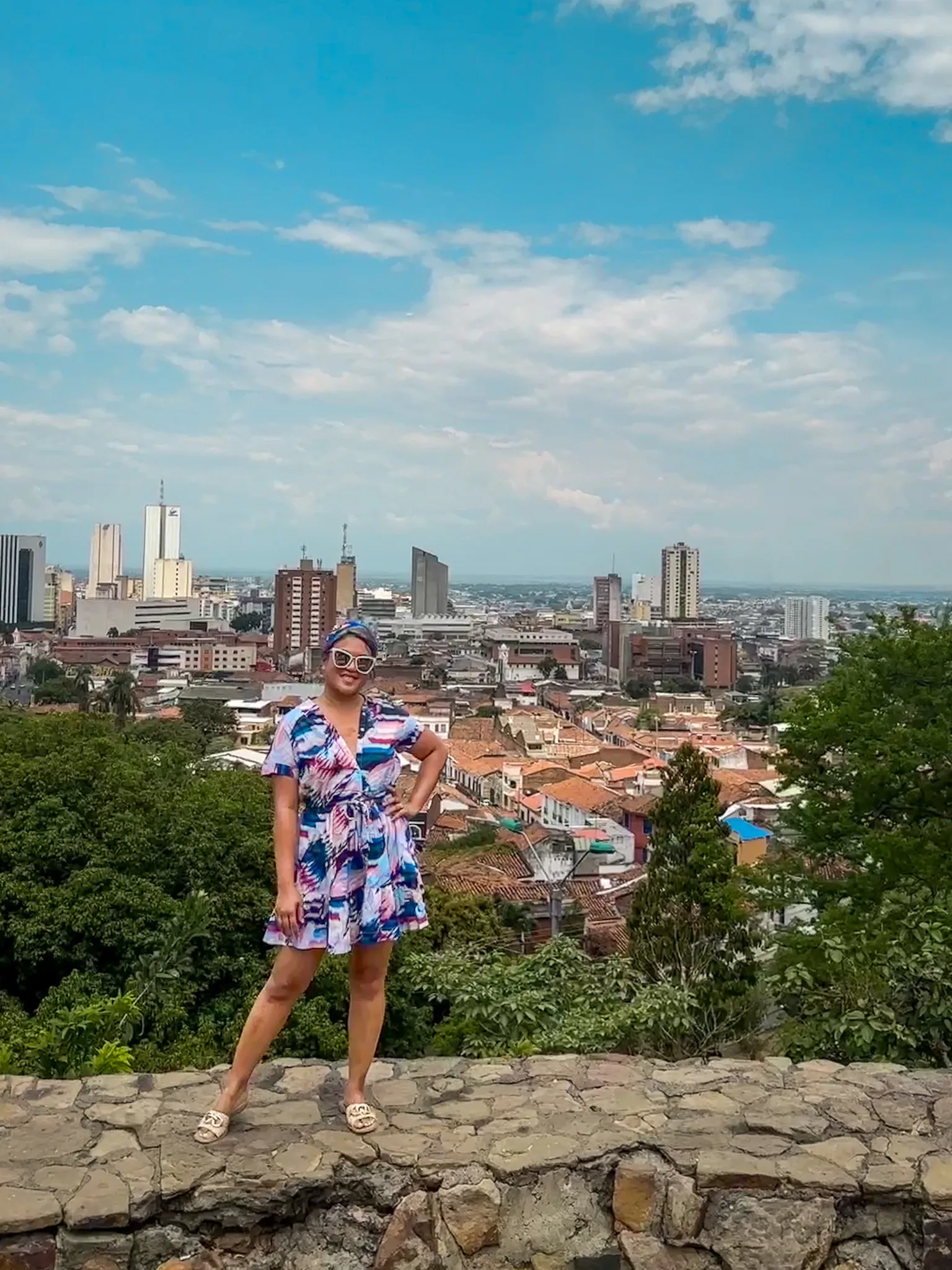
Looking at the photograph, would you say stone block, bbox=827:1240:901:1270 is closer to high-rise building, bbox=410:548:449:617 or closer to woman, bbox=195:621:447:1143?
woman, bbox=195:621:447:1143

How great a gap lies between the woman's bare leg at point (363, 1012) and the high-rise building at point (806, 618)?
139 m

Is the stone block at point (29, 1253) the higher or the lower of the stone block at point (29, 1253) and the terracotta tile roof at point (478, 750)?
the higher

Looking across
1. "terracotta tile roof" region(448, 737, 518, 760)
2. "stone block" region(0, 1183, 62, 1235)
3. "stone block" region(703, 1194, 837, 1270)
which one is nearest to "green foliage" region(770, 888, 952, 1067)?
"stone block" region(703, 1194, 837, 1270)

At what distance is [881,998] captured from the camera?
4457 millimetres

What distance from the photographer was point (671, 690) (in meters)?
82.9

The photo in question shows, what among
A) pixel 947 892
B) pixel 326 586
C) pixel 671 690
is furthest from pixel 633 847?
pixel 326 586

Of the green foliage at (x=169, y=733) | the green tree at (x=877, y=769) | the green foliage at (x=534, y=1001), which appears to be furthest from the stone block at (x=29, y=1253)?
the green foliage at (x=169, y=733)

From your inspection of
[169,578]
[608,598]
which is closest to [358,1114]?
[608,598]

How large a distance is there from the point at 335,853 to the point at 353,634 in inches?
25.1

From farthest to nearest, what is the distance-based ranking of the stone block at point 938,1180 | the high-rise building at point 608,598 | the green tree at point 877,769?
the high-rise building at point 608,598
the green tree at point 877,769
the stone block at point 938,1180

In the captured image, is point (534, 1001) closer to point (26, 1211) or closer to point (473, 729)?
point (26, 1211)

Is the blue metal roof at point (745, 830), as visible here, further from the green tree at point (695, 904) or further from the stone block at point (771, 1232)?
the stone block at point (771, 1232)

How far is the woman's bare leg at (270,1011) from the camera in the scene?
3.03m

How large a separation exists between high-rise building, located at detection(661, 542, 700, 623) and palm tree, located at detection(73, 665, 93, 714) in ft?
290
